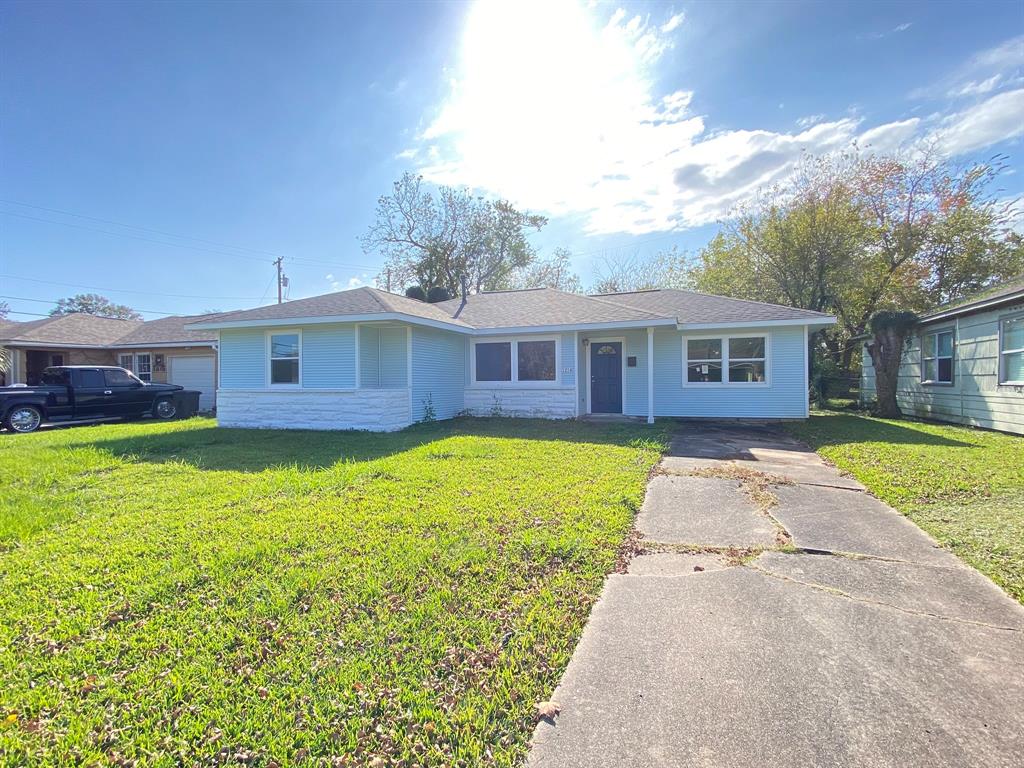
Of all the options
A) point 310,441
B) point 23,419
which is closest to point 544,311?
point 310,441

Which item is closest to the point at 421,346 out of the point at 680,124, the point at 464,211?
the point at 680,124

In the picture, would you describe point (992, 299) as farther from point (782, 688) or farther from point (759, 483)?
point (782, 688)

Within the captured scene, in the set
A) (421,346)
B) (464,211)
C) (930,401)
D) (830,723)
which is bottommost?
(830,723)

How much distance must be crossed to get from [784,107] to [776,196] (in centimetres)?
815

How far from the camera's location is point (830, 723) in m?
2.01

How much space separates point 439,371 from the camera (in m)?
12.5

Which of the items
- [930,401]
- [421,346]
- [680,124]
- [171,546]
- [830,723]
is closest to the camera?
[830,723]

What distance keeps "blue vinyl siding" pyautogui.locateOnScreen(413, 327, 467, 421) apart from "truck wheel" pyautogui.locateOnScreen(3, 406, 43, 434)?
385 inches

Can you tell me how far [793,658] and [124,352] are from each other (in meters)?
24.6

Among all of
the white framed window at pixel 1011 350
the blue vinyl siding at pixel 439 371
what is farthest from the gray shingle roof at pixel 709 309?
the blue vinyl siding at pixel 439 371

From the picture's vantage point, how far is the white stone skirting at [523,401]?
40.5 ft

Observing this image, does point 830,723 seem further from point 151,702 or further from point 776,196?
point 776,196

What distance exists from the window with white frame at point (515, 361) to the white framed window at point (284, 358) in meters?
4.58

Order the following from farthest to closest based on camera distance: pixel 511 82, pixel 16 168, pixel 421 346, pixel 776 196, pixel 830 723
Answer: pixel 776 196
pixel 16 168
pixel 421 346
pixel 511 82
pixel 830 723
